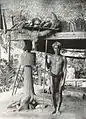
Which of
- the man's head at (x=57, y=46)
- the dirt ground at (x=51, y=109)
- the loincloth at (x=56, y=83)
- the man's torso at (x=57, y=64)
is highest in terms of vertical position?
the man's head at (x=57, y=46)

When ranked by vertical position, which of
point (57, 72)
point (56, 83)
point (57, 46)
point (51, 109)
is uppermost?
point (57, 46)

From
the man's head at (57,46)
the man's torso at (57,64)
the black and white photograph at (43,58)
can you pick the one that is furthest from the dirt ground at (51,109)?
the man's head at (57,46)

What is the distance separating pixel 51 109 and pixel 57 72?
1.30 ft

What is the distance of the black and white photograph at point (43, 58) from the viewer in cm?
304

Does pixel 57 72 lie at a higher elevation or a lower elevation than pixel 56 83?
higher

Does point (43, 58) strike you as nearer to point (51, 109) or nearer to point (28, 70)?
point (28, 70)

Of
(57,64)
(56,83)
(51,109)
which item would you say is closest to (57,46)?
(57,64)

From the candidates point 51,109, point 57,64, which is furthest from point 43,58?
point 51,109

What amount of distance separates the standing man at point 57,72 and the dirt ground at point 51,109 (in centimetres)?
6

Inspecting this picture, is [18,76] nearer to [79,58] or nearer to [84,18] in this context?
[79,58]

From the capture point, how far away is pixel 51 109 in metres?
3.03

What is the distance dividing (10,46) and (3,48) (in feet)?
0.27

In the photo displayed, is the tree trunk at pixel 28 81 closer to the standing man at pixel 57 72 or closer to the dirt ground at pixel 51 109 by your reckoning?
the dirt ground at pixel 51 109

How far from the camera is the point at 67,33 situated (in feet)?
9.96
